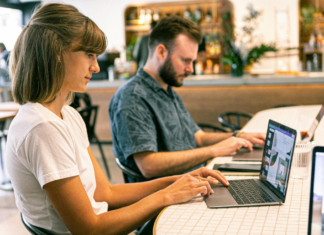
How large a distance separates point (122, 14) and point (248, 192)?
749 centimetres

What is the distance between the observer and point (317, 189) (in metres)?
0.71

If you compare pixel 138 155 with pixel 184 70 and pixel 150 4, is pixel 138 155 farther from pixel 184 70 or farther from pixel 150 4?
pixel 150 4

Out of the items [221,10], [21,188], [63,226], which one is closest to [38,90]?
[21,188]

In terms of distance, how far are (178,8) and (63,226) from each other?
736 cm

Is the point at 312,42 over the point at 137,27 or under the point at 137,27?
under

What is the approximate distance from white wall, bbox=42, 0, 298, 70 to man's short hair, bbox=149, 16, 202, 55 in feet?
18.9

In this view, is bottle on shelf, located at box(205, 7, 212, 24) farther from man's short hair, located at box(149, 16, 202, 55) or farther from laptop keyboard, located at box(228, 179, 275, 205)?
laptop keyboard, located at box(228, 179, 275, 205)

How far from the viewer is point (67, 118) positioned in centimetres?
124

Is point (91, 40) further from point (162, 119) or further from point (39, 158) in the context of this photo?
point (162, 119)

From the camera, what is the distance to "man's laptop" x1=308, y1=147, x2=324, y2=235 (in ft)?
2.31

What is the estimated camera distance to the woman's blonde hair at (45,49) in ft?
3.41

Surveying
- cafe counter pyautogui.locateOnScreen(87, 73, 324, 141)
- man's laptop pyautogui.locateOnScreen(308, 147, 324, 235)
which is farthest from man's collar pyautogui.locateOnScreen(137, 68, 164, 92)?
cafe counter pyautogui.locateOnScreen(87, 73, 324, 141)

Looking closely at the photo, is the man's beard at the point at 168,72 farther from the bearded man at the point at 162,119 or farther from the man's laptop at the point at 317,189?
the man's laptop at the point at 317,189

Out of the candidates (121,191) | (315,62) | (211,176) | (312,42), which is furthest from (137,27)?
(211,176)
